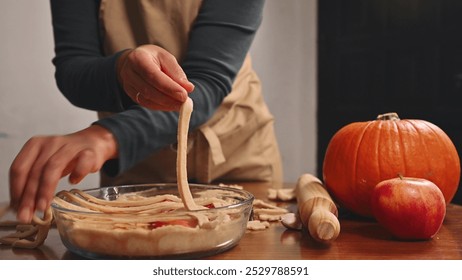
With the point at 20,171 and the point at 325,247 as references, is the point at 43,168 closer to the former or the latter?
the point at 20,171

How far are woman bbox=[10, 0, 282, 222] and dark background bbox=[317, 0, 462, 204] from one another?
944 millimetres

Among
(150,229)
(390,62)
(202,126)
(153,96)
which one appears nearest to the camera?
(150,229)

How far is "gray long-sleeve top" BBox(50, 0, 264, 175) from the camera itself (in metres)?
0.65

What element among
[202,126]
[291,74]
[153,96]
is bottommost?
[291,74]

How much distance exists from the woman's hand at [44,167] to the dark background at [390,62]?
1.37 meters

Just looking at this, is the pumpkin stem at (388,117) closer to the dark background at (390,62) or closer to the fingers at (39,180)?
the fingers at (39,180)

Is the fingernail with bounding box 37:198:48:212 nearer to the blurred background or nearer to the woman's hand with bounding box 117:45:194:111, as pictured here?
the woman's hand with bounding box 117:45:194:111

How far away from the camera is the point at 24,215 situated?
17.2 inches

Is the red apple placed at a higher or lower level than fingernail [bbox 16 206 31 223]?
lower

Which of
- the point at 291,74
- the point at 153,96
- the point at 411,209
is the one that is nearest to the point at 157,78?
the point at 153,96

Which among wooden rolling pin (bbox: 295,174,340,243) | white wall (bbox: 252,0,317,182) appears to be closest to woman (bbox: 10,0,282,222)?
wooden rolling pin (bbox: 295,174,340,243)

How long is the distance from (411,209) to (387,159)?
0.10 meters

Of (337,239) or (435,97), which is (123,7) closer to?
(337,239)
